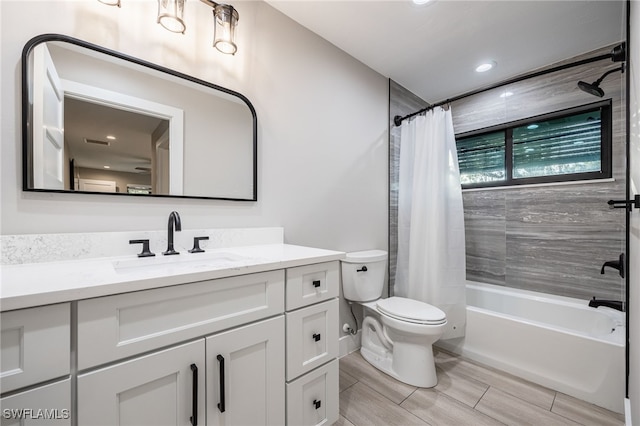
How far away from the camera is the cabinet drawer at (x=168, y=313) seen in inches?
26.8

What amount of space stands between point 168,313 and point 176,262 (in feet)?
1.27

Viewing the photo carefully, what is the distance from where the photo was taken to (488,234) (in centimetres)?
253

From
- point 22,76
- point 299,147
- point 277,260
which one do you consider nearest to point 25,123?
point 22,76

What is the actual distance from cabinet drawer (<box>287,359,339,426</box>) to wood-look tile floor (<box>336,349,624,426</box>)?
19 cm

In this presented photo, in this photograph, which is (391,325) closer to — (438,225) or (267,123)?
(438,225)

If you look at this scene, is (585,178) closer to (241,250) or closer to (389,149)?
(389,149)

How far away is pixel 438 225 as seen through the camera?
79.4 inches

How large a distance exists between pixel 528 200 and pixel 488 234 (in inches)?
17.6

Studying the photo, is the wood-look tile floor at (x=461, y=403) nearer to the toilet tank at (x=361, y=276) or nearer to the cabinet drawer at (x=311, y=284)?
the toilet tank at (x=361, y=276)

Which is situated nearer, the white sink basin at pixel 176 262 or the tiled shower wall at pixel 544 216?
the white sink basin at pixel 176 262

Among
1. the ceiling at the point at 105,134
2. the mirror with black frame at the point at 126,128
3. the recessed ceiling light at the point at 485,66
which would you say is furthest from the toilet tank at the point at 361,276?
the recessed ceiling light at the point at 485,66

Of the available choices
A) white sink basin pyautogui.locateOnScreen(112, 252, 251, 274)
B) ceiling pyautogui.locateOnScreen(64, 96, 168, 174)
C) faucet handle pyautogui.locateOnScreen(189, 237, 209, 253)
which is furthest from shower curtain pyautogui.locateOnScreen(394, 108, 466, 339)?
ceiling pyautogui.locateOnScreen(64, 96, 168, 174)

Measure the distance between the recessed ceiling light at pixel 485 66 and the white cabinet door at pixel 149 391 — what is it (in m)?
2.80

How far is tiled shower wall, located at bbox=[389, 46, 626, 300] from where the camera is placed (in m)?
1.93
